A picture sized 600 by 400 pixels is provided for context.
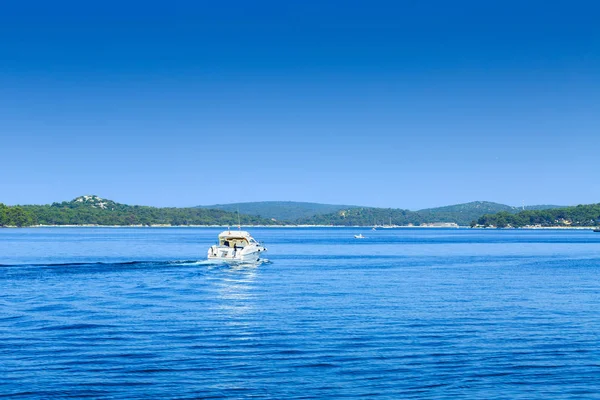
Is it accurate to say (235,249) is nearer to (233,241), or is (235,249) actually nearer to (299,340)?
(233,241)

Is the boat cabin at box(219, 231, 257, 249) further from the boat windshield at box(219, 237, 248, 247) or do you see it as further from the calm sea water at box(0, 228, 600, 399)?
the calm sea water at box(0, 228, 600, 399)

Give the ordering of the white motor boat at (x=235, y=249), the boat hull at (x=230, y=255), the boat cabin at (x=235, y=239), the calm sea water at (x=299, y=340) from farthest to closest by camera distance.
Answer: the boat cabin at (x=235, y=239)
the white motor boat at (x=235, y=249)
the boat hull at (x=230, y=255)
the calm sea water at (x=299, y=340)

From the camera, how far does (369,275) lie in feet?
216

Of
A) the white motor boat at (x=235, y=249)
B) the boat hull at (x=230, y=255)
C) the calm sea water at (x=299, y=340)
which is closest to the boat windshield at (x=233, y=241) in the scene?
the white motor boat at (x=235, y=249)

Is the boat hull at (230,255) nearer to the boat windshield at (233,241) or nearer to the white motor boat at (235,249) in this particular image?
the white motor boat at (235,249)

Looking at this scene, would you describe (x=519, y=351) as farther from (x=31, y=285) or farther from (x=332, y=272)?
(x=332, y=272)

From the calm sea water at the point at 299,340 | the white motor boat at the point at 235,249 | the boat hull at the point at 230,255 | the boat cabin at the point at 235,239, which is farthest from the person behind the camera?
the boat cabin at the point at 235,239

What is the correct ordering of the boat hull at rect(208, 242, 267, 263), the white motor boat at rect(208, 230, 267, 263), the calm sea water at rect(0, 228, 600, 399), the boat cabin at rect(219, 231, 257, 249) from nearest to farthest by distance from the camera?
the calm sea water at rect(0, 228, 600, 399) < the boat hull at rect(208, 242, 267, 263) < the white motor boat at rect(208, 230, 267, 263) < the boat cabin at rect(219, 231, 257, 249)

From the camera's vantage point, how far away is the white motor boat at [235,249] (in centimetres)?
8281

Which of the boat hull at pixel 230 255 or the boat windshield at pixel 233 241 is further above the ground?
the boat windshield at pixel 233 241

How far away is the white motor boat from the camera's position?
272ft

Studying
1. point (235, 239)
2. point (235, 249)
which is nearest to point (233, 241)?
point (235, 239)

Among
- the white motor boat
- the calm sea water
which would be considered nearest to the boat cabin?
the white motor boat

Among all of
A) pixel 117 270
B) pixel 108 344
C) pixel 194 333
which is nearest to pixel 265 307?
pixel 194 333
